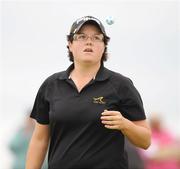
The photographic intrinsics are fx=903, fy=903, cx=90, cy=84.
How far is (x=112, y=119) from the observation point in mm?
6953

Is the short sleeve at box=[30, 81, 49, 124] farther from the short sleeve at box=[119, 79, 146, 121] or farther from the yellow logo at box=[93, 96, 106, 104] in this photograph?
the short sleeve at box=[119, 79, 146, 121]

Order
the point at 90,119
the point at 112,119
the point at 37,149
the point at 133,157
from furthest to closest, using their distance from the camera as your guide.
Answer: the point at 133,157, the point at 37,149, the point at 90,119, the point at 112,119

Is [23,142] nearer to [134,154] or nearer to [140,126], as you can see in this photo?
[134,154]

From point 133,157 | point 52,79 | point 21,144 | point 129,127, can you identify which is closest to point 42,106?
point 52,79

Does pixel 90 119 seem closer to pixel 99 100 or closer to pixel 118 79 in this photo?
pixel 99 100

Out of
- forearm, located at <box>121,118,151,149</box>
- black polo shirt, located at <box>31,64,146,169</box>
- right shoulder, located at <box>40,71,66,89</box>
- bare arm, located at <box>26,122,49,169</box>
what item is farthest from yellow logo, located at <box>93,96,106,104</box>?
bare arm, located at <box>26,122,49,169</box>

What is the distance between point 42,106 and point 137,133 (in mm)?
854

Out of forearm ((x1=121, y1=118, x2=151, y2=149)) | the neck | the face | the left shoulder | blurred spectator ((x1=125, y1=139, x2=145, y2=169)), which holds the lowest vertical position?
blurred spectator ((x1=125, y1=139, x2=145, y2=169))

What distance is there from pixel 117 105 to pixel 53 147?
0.63 m

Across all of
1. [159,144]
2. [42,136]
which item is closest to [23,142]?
[159,144]

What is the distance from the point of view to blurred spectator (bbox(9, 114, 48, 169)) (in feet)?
36.3

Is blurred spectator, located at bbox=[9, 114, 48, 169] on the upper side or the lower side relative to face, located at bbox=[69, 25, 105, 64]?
lower

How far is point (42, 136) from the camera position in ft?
24.9

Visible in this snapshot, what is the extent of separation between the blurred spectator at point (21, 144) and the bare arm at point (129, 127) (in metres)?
3.86
